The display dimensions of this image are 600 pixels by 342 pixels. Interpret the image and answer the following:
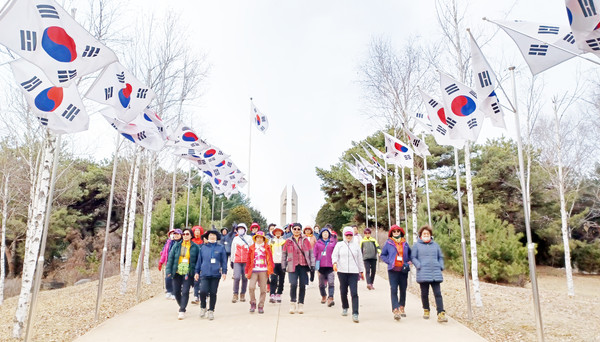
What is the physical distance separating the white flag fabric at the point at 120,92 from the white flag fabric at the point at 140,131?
122 cm

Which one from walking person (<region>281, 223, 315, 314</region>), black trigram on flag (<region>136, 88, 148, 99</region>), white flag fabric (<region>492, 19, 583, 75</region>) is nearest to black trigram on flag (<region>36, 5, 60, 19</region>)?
black trigram on flag (<region>136, 88, 148, 99</region>)

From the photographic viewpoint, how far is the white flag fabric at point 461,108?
7.80 m

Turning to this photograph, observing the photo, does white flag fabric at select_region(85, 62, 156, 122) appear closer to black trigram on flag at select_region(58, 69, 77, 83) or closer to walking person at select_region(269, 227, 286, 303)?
black trigram on flag at select_region(58, 69, 77, 83)

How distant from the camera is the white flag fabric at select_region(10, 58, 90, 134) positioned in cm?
603

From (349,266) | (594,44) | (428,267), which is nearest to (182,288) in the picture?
(349,266)

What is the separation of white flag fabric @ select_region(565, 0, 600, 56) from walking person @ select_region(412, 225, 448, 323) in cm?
392

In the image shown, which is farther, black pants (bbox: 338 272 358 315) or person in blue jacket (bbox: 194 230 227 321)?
person in blue jacket (bbox: 194 230 227 321)

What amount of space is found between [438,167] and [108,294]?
23.7 metres

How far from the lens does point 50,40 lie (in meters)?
5.41

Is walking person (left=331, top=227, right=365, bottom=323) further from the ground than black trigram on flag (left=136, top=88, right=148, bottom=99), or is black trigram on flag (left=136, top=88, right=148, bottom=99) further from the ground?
black trigram on flag (left=136, top=88, right=148, bottom=99)

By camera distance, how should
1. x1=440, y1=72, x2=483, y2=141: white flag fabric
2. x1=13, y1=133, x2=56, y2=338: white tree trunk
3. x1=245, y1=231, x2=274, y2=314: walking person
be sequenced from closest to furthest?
1. x1=13, y1=133, x2=56, y2=338: white tree trunk
2. x1=440, y1=72, x2=483, y2=141: white flag fabric
3. x1=245, y1=231, x2=274, y2=314: walking person

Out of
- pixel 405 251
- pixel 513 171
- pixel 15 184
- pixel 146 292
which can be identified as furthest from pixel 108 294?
pixel 513 171

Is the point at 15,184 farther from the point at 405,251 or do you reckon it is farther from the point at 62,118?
the point at 405,251

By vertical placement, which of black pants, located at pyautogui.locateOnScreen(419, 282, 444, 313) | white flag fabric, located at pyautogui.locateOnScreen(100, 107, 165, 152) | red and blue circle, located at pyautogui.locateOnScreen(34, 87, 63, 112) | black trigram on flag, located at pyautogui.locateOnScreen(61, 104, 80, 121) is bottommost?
black pants, located at pyautogui.locateOnScreen(419, 282, 444, 313)
